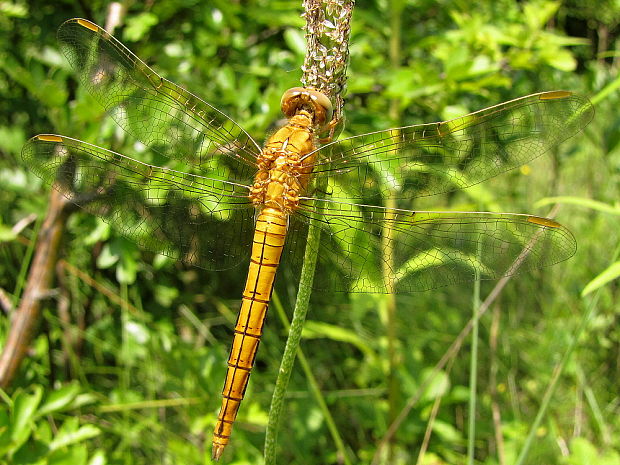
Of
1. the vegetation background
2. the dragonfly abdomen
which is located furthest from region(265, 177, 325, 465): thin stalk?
the vegetation background

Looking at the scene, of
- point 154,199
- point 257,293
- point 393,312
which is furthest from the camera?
point 393,312

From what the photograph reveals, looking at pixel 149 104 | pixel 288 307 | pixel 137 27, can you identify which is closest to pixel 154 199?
pixel 149 104

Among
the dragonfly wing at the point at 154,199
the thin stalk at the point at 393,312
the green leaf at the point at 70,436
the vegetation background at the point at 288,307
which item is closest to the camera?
the dragonfly wing at the point at 154,199

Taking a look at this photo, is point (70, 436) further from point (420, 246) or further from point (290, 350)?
point (420, 246)

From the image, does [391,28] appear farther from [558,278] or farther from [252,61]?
[558,278]

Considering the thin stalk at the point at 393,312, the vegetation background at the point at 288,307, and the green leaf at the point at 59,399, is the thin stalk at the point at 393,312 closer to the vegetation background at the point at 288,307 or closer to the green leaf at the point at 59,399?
the vegetation background at the point at 288,307

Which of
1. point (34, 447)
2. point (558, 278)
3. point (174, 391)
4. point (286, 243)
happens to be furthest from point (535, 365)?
point (34, 447)

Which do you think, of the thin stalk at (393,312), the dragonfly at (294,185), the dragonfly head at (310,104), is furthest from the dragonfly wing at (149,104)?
the thin stalk at (393,312)

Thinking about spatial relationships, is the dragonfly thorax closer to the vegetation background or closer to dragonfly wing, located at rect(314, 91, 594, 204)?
dragonfly wing, located at rect(314, 91, 594, 204)
